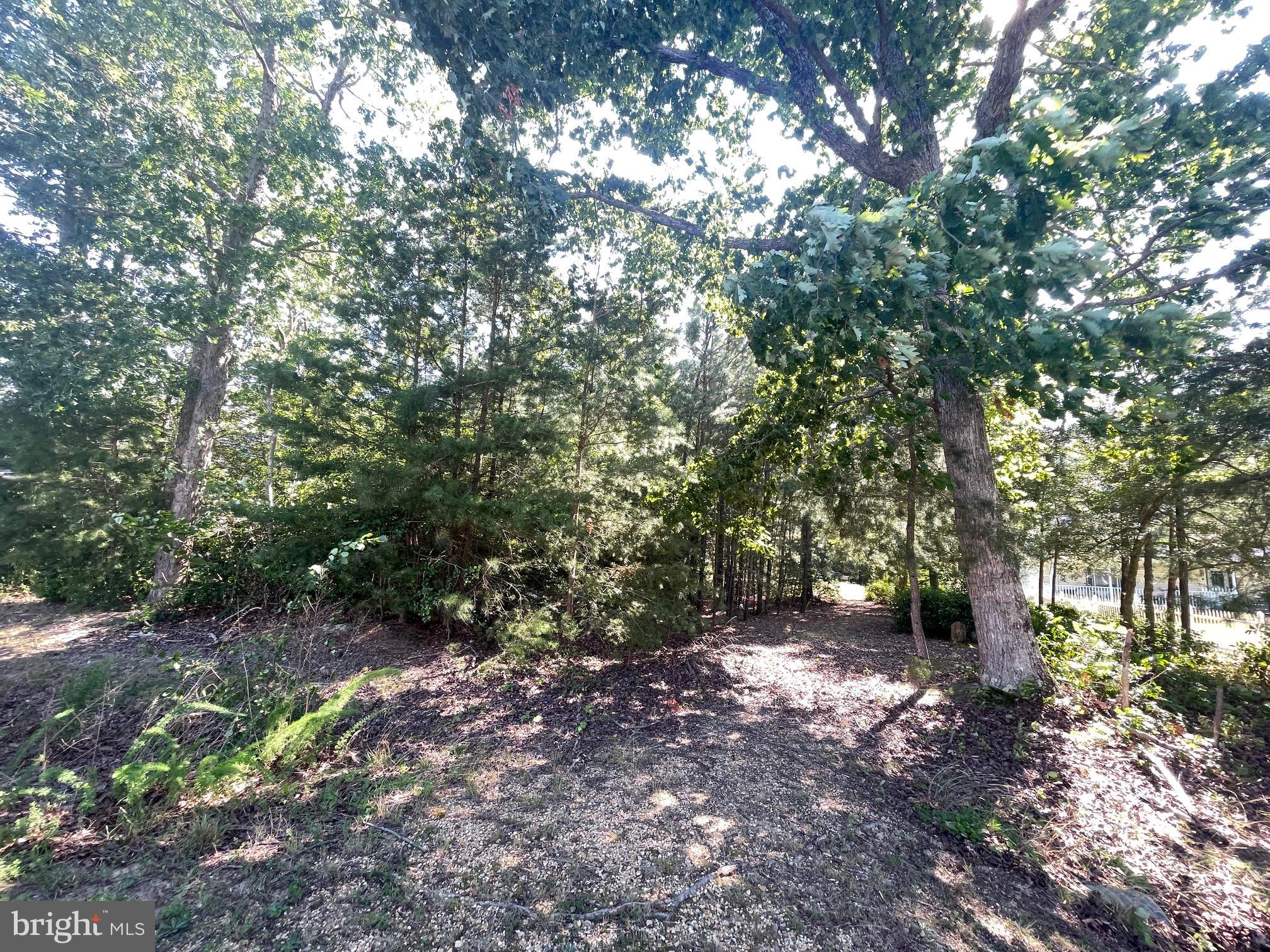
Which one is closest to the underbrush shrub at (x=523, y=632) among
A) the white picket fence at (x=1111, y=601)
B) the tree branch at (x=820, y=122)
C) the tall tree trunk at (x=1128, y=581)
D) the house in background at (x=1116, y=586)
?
the house in background at (x=1116, y=586)

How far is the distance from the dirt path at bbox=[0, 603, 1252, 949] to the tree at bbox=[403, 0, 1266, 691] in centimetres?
174

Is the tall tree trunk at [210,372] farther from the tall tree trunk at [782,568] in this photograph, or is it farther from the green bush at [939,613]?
the green bush at [939,613]

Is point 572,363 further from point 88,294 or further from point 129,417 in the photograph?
point 129,417

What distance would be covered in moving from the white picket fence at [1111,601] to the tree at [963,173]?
43.9ft

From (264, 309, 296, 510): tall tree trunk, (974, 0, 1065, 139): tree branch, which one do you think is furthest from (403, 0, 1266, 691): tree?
(264, 309, 296, 510): tall tree trunk

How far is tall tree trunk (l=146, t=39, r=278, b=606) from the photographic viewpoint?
24.6 ft

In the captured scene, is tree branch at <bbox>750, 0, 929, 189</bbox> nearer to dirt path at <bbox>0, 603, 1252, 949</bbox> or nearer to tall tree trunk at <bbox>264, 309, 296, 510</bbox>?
dirt path at <bbox>0, 603, 1252, 949</bbox>

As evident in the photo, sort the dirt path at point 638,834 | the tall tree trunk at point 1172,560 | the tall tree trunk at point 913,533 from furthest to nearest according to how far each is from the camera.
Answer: the tall tree trunk at point 1172,560, the tall tree trunk at point 913,533, the dirt path at point 638,834

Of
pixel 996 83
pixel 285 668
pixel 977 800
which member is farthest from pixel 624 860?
pixel 996 83

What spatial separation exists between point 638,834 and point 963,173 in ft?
15.8

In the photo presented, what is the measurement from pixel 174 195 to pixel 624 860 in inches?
424

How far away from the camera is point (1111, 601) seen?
2148 centimetres

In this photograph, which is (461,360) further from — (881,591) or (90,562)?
(881,591)

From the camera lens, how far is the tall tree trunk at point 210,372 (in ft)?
24.6
